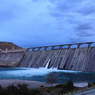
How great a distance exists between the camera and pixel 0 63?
63750 mm

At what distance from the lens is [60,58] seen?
4494cm

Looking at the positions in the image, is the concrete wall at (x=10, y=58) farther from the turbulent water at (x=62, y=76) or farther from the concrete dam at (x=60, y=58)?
the turbulent water at (x=62, y=76)

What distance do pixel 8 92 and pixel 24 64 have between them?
45996mm

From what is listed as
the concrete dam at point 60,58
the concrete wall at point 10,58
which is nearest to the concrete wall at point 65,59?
the concrete dam at point 60,58

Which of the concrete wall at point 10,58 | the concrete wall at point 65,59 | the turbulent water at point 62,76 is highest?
the concrete wall at point 10,58

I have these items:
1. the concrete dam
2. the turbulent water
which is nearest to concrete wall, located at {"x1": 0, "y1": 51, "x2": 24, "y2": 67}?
the concrete dam

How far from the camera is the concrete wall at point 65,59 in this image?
38.5m

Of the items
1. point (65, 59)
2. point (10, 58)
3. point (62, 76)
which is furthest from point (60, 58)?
point (10, 58)

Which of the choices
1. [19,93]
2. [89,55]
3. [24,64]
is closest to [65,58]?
[89,55]

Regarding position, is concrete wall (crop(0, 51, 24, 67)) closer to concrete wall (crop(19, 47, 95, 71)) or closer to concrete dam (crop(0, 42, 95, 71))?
concrete dam (crop(0, 42, 95, 71))

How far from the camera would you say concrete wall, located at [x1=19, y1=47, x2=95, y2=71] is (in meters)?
38.5

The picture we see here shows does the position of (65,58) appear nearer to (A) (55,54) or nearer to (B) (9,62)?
(A) (55,54)

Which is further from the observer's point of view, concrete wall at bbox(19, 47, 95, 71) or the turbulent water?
concrete wall at bbox(19, 47, 95, 71)

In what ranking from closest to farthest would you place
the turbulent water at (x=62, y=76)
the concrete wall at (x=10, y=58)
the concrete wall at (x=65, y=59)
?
the turbulent water at (x=62, y=76) → the concrete wall at (x=65, y=59) → the concrete wall at (x=10, y=58)
